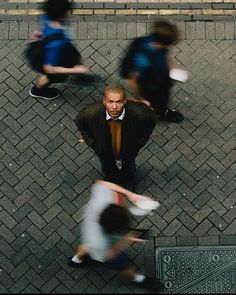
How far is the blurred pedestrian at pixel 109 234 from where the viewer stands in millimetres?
5395

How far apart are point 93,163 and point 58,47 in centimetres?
163

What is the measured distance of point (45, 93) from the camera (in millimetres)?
7672

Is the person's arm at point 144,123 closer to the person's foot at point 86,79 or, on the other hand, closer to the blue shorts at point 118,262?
the blue shorts at point 118,262

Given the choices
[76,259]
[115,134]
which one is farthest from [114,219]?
[76,259]

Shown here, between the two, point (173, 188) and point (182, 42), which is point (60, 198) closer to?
point (173, 188)

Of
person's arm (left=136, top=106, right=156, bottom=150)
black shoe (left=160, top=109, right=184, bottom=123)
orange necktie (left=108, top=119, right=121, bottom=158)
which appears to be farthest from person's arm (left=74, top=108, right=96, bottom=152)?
black shoe (left=160, top=109, right=184, bottom=123)

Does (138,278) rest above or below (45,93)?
below

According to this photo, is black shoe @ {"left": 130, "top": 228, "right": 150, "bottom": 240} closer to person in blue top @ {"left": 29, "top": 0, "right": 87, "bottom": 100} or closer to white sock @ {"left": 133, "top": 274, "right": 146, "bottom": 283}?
white sock @ {"left": 133, "top": 274, "right": 146, "bottom": 283}

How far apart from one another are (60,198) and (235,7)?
3.86m

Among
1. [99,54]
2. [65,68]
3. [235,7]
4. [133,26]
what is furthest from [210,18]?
[65,68]

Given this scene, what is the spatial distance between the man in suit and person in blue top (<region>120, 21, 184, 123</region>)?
0.44m

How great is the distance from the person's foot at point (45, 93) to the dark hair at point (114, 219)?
2.73 m

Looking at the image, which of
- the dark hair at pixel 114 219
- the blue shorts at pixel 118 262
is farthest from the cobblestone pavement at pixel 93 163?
the dark hair at pixel 114 219

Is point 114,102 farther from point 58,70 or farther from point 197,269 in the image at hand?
point 197,269
